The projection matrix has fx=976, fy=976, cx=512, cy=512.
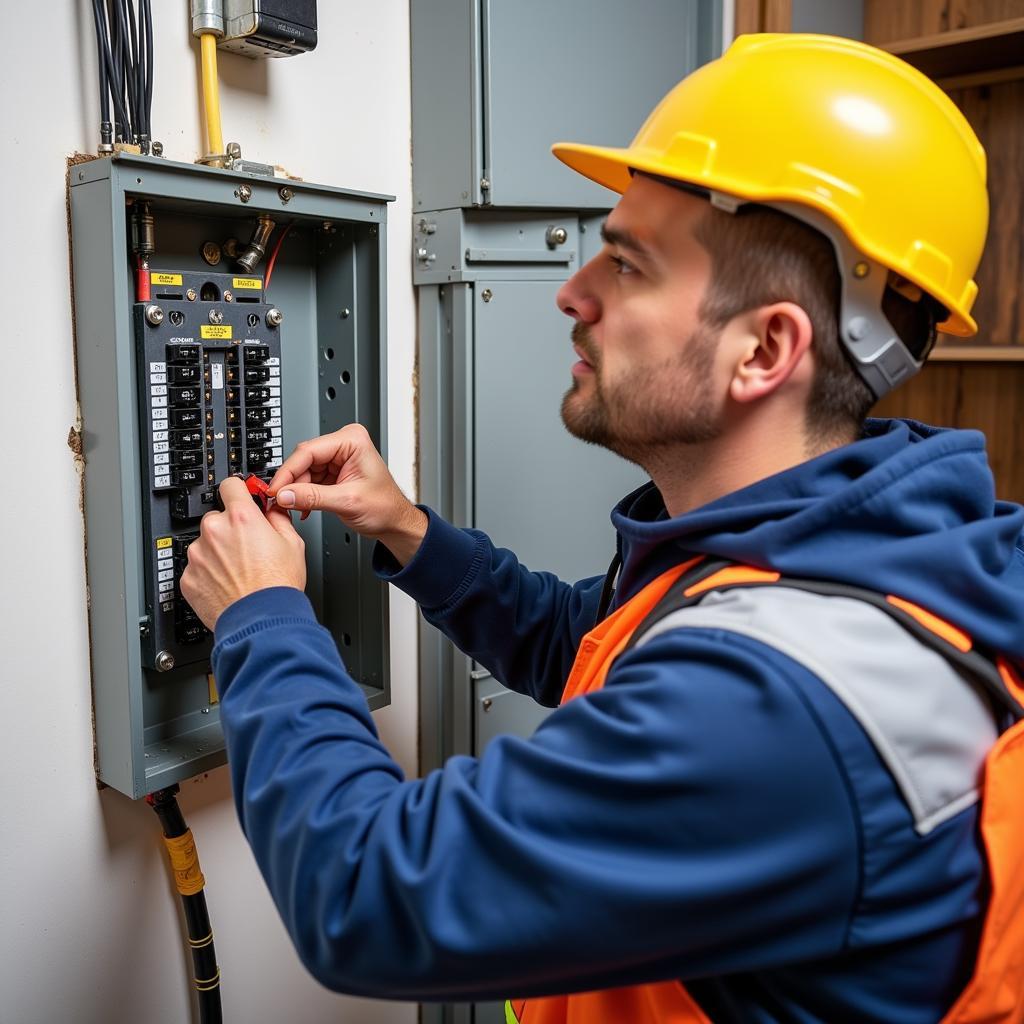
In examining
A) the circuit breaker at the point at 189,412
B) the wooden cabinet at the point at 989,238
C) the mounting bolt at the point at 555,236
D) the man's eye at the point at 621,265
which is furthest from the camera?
the wooden cabinet at the point at 989,238

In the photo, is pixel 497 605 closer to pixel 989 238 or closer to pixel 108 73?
pixel 108 73

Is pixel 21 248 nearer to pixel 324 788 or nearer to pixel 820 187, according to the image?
pixel 324 788

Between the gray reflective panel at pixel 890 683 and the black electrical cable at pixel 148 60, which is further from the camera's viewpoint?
the black electrical cable at pixel 148 60

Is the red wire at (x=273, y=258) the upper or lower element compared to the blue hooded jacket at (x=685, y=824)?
upper

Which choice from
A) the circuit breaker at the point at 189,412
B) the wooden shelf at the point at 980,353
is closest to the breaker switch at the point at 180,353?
the circuit breaker at the point at 189,412

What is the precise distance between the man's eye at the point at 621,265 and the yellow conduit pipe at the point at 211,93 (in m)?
Answer: 0.48

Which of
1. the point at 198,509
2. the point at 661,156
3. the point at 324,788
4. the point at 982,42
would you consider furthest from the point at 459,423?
the point at 982,42

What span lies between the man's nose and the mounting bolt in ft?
1.63

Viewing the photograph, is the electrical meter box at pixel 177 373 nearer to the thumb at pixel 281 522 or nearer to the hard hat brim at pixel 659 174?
the thumb at pixel 281 522

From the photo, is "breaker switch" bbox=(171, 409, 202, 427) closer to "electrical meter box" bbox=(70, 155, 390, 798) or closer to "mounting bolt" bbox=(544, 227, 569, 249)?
"electrical meter box" bbox=(70, 155, 390, 798)

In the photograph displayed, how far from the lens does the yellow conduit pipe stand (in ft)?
3.59

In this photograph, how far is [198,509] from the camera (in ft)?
3.59

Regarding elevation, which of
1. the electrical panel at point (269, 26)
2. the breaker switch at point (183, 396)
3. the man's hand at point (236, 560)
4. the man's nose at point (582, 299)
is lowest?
the man's hand at point (236, 560)

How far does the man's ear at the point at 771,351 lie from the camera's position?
0.85 meters
